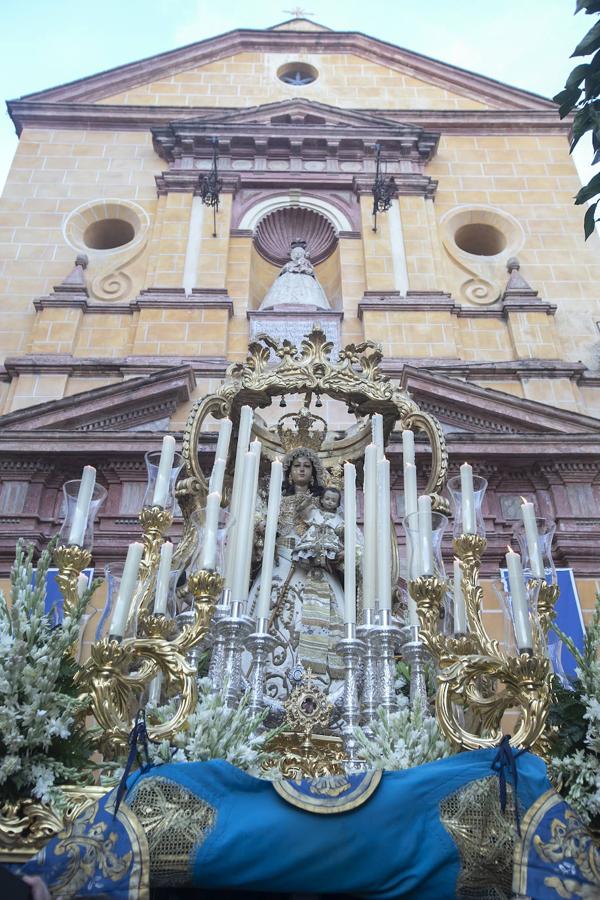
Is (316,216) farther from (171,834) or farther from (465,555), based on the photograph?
(171,834)

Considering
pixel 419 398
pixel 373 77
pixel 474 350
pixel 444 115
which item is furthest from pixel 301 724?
pixel 373 77

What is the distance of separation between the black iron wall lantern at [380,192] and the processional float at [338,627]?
795 cm

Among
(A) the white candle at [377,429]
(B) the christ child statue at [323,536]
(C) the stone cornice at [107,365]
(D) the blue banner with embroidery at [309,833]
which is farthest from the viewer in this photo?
(C) the stone cornice at [107,365]

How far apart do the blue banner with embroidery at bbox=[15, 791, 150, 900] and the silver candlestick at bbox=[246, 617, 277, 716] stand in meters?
1.09

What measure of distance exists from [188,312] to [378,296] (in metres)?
2.50

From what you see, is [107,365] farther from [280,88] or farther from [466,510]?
[466,510]

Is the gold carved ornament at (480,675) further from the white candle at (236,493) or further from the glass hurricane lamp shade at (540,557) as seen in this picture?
the white candle at (236,493)

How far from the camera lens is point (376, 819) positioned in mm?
2945

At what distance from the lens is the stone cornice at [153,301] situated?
1140 cm

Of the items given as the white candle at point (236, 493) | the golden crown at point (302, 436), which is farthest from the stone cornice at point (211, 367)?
the white candle at point (236, 493)

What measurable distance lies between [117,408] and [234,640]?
249 inches

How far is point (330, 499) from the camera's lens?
17.9ft

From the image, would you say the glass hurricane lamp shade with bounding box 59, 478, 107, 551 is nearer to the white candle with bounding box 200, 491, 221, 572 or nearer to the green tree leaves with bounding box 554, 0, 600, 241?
the white candle with bounding box 200, 491, 221, 572

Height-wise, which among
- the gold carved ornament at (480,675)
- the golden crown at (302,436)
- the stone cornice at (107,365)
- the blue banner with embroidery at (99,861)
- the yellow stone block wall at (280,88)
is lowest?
the blue banner with embroidery at (99,861)
